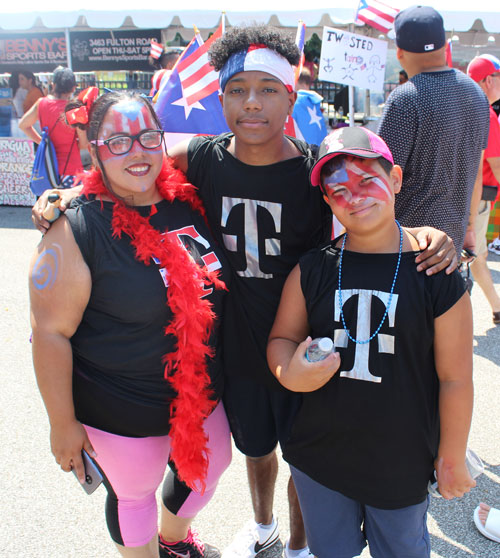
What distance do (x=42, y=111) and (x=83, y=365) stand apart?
429 centimetres

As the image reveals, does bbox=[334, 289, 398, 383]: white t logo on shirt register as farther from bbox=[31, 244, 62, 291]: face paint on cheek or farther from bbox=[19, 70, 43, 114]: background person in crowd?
bbox=[19, 70, 43, 114]: background person in crowd

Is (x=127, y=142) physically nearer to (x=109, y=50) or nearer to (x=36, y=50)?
(x=109, y=50)

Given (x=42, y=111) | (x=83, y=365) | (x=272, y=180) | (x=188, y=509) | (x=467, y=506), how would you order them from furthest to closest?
(x=42, y=111) → (x=467, y=506) → (x=188, y=509) → (x=272, y=180) → (x=83, y=365)

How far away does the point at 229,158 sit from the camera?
1.95 m

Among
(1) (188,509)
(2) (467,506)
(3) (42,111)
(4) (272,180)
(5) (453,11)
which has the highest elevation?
(5) (453,11)

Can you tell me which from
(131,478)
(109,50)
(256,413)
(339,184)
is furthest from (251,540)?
(109,50)

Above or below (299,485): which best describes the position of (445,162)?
above

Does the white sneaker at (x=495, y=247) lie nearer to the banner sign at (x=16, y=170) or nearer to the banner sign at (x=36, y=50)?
the banner sign at (x=16, y=170)

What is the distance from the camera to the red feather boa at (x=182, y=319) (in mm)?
1680

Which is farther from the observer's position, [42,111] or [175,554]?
[42,111]

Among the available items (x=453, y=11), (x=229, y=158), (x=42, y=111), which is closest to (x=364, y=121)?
(x=453, y=11)

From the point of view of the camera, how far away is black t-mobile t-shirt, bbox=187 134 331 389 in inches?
73.8

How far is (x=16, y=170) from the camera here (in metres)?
8.34

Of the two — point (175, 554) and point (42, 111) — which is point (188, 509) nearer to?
point (175, 554)
